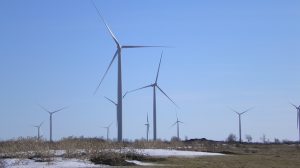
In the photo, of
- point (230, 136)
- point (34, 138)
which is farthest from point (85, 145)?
point (230, 136)

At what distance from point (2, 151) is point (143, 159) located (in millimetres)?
9994

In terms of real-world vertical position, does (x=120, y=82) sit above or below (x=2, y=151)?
above

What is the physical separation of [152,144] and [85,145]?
13724 millimetres

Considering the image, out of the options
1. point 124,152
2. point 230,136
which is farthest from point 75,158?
point 230,136

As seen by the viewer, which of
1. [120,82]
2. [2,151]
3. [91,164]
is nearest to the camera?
[91,164]

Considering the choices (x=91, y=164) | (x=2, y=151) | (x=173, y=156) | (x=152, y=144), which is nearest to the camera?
(x=91, y=164)

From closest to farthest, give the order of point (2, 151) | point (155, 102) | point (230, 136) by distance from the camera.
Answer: point (2, 151), point (155, 102), point (230, 136)

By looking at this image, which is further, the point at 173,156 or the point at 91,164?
the point at 173,156

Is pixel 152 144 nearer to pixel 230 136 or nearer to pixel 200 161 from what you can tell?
pixel 200 161

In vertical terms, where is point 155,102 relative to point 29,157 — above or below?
above

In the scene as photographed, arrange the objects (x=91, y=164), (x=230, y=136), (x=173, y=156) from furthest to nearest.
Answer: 1. (x=230, y=136)
2. (x=173, y=156)
3. (x=91, y=164)

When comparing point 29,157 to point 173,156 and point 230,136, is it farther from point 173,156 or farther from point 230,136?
point 230,136

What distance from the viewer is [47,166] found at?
3234 centimetres

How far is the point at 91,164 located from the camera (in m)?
35.7
